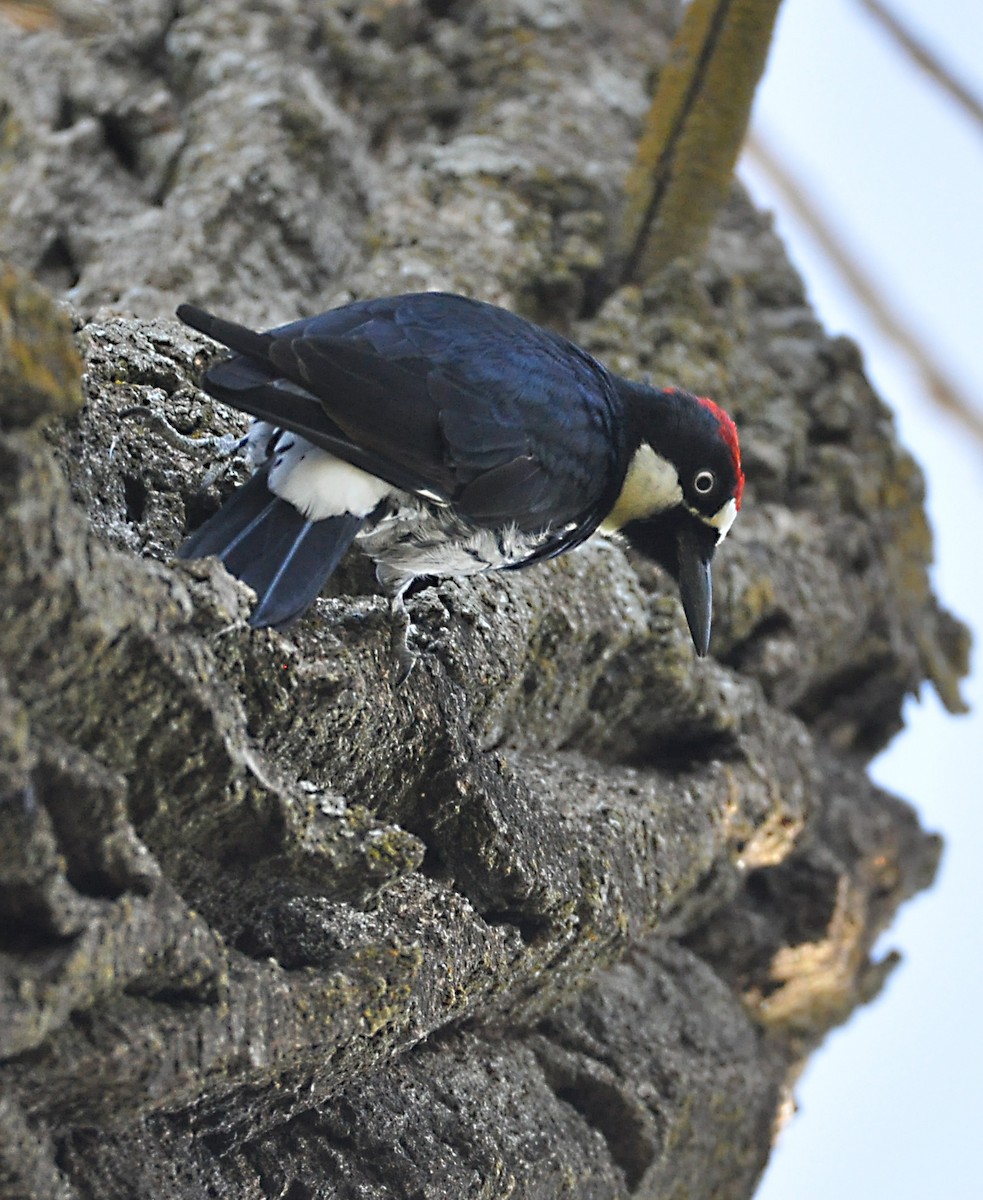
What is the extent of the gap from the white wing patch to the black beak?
0.81m

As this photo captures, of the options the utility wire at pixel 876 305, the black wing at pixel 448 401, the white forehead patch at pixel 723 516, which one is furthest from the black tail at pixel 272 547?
the utility wire at pixel 876 305

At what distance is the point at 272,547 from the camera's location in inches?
81.7

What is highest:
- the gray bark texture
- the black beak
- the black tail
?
the black tail

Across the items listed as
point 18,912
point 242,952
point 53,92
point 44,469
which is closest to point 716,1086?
point 242,952

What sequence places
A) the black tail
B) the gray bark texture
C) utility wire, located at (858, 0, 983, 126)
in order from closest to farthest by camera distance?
the gray bark texture → the black tail → utility wire, located at (858, 0, 983, 126)

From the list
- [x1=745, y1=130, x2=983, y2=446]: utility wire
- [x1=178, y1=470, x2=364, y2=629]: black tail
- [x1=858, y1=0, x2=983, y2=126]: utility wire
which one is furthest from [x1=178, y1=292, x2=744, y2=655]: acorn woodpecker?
[x1=745, y1=130, x2=983, y2=446]: utility wire

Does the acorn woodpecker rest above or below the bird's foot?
above

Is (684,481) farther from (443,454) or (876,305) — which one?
(876,305)

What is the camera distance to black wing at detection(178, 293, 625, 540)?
215 cm

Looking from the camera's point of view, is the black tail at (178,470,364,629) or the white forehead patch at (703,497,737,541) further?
the white forehead patch at (703,497,737,541)

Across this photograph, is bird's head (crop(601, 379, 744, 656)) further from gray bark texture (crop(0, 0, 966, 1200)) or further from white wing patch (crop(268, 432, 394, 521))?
white wing patch (crop(268, 432, 394, 521))

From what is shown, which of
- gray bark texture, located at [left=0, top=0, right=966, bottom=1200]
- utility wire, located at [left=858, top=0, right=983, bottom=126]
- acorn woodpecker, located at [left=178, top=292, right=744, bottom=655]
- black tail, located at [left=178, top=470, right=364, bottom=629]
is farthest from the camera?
utility wire, located at [left=858, top=0, right=983, bottom=126]

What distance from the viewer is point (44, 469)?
1.52m

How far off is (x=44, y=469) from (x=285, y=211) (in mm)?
2385
